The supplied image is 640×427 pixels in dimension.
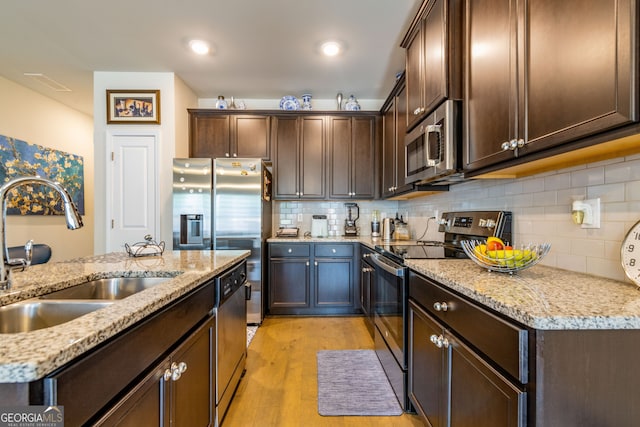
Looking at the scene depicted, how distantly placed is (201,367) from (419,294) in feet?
3.49

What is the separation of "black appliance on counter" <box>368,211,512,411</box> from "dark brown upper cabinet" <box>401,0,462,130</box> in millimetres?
769

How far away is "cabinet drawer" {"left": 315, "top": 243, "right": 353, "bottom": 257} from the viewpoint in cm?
322

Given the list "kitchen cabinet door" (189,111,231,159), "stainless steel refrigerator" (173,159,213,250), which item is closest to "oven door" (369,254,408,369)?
"stainless steel refrigerator" (173,159,213,250)

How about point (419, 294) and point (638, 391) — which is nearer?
point (638, 391)

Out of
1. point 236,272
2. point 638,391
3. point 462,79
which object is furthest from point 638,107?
point 236,272

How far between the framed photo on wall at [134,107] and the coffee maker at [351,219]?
94.5 inches

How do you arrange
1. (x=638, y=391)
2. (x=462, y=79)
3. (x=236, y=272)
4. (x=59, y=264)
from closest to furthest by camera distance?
(x=638, y=391), (x=59, y=264), (x=462, y=79), (x=236, y=272)

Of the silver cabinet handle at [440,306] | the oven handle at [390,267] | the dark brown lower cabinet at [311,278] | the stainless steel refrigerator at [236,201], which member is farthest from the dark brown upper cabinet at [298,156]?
the silver cabinet handle at [440,306]

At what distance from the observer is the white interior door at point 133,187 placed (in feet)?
10.2

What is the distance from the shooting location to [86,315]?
0.70 m

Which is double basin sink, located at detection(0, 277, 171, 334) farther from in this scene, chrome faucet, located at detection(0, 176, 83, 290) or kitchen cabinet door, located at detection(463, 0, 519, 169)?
kitchen cabinet door, located at detection(463, 0, 519, 169)

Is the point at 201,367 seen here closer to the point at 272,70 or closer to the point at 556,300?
the point at 556,300

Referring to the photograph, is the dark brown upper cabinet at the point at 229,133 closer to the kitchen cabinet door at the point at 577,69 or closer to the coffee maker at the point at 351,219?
the coffee maker at the point at 351,219

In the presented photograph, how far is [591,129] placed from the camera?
846mm
